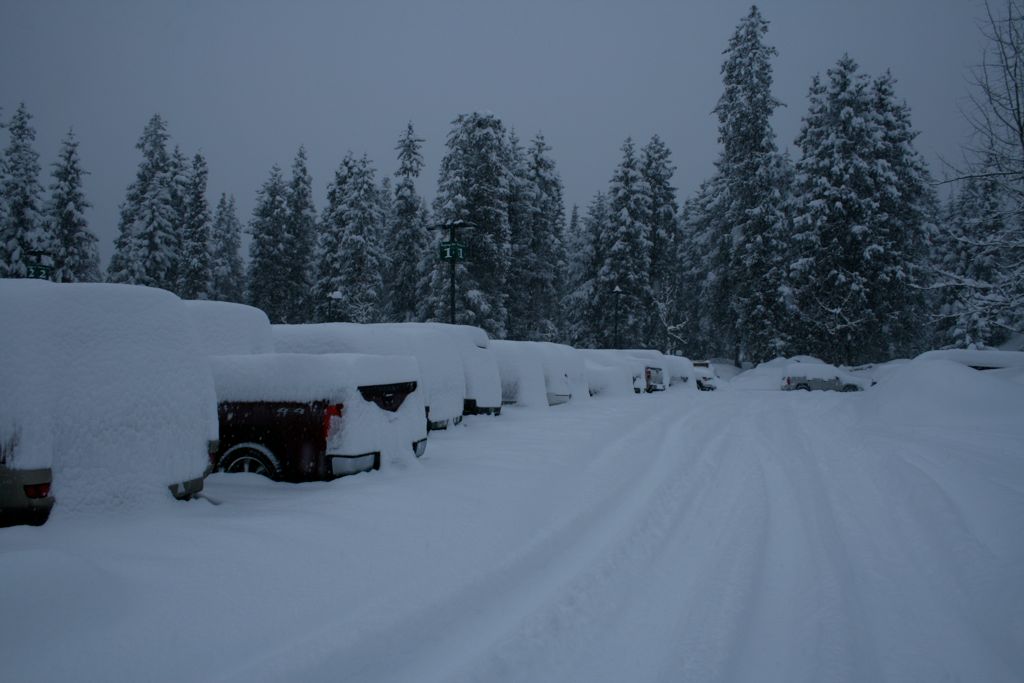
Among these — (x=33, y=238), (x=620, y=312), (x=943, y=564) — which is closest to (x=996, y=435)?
(x=943, y=564)

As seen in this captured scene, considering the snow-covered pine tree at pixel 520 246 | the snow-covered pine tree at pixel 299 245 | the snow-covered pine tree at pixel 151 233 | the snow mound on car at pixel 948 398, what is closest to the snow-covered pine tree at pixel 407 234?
the snow-covered pine tree at pixel 520 246

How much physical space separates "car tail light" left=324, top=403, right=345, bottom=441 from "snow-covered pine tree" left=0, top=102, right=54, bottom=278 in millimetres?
38572

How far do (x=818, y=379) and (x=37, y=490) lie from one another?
106ft

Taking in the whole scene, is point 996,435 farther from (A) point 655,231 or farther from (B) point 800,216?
(A) point 655,231

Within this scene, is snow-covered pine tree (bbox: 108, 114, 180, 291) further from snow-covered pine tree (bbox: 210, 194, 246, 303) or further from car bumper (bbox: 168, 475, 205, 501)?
car bumper (bbox: 168, 475, 205, 501)

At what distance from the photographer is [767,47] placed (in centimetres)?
4256

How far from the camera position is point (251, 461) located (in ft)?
20.5

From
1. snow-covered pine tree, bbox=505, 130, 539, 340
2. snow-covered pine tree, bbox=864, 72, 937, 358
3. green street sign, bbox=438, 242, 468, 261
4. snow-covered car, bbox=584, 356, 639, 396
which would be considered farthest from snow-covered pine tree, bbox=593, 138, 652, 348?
green street sign, bbox=438, 242, 468, 261

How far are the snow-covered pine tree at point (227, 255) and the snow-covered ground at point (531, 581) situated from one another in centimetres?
5868

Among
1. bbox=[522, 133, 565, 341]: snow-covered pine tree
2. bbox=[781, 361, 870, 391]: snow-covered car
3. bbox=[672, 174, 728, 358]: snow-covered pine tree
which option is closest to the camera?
bbox=[781, 361, 870, 391]: snow-covered car

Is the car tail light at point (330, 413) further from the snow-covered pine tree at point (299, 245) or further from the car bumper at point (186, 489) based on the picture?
the snow-covered pine tree at point (299, 245)

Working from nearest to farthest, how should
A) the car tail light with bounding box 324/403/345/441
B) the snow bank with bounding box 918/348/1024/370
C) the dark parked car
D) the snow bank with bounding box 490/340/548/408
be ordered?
the dark parked car
the car tail light with bounding box 324/403/345/441
the snow bank with bounding box 490/340/548/408
the snow bank with bounding box 918/348/1024/370

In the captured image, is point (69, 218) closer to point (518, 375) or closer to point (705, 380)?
point (518, 375)

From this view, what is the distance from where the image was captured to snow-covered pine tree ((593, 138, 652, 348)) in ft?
148
